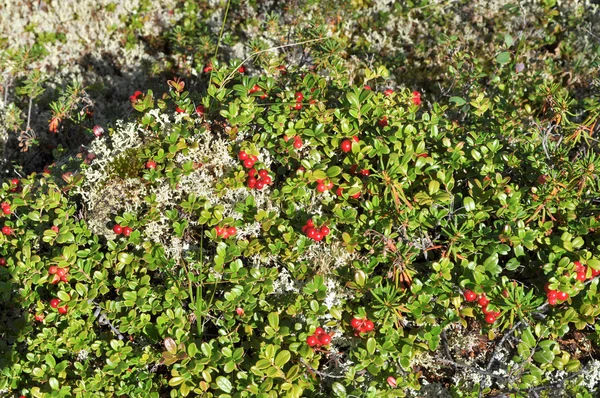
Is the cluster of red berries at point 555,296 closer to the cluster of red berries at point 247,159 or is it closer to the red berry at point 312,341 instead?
the red berry at point 312,341

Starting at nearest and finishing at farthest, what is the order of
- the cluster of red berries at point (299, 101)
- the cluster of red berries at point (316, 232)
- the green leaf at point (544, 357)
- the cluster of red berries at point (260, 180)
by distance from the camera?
1. the green leaf at point (544, 357)
2. the cluster of red berries at point (316, 232)
3. the cluster of red berries at point (260, 180)
4. the cluster of red berries at point (299, 101)

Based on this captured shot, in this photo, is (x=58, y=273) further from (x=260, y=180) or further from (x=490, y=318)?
(x=490, y=318)

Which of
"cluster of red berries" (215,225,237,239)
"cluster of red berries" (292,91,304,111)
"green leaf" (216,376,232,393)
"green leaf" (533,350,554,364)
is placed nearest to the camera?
"green leaf" (216,376,232,393)

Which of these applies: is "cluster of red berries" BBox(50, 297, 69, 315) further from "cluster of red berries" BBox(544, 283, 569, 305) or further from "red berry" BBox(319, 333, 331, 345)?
"cluster of red berries" BBox(544, 283, 569, 305)

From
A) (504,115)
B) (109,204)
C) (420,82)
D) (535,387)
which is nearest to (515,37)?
(420,82)

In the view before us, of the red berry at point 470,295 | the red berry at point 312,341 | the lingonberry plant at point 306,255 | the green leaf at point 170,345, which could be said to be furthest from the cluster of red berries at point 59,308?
the red berry at point 470,295

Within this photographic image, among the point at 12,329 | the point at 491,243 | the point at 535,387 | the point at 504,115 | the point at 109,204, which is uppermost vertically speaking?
the point at 504,115

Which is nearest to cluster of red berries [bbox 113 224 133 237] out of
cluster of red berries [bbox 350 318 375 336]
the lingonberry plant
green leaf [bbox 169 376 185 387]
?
the lingonberry plant

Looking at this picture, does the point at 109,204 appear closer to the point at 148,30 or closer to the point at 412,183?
the point at 412,183

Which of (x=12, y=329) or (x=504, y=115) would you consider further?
(x=504, y=115)
